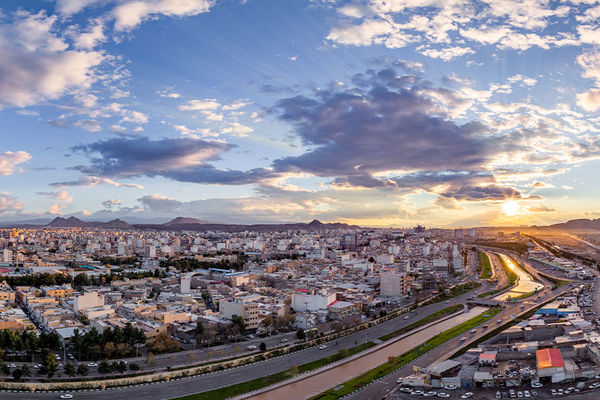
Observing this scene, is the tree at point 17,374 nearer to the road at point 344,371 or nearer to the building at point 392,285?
the road at point 344,371

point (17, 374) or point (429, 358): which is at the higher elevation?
point (17, 374)

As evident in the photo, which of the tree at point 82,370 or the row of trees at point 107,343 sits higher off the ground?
the row of trees at point 107,343

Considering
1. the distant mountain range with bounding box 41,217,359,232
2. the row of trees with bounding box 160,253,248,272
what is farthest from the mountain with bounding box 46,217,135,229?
the row of trees with bounding box 160,253,248,272

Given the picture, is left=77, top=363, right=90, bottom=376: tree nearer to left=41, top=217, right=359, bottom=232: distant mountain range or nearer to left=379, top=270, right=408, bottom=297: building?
left=379, top=270, right=408, bottom=297: building

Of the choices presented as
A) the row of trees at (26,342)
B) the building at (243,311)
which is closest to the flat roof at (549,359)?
the building at (243,311)

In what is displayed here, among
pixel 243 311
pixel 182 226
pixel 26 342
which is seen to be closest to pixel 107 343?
pixel 26 342

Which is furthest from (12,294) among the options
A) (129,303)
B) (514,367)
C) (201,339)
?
(514,367)

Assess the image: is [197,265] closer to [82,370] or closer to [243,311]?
[243,311]
